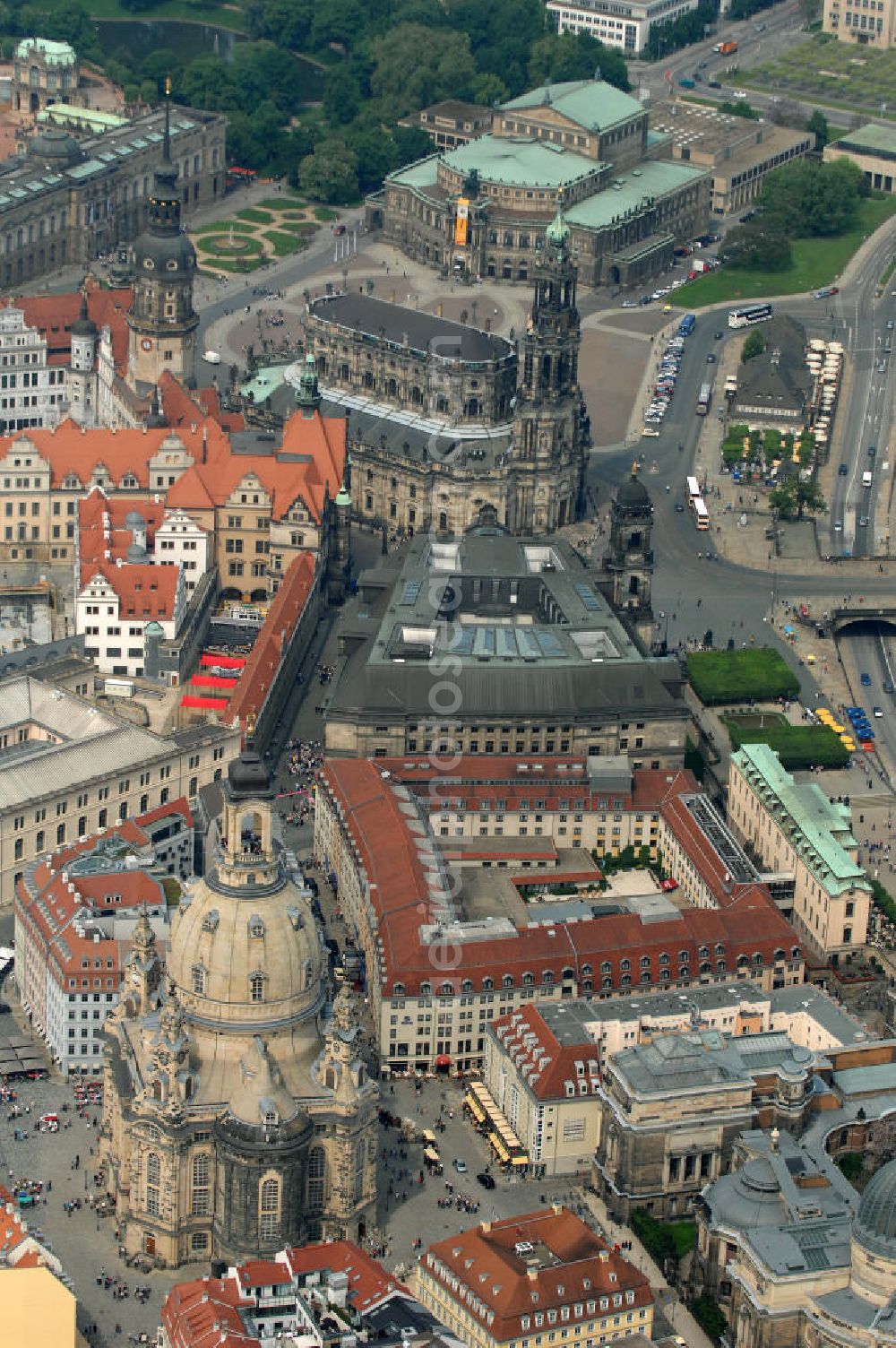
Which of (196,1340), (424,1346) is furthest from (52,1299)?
(424,1346)

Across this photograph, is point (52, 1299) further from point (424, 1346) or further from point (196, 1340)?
point (424, 1346)

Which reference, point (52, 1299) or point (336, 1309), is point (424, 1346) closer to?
point (336, 1309)

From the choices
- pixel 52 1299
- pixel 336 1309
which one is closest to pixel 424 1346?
pixel 336 1309
